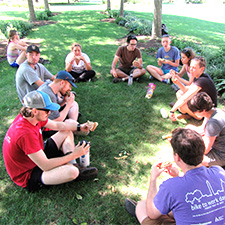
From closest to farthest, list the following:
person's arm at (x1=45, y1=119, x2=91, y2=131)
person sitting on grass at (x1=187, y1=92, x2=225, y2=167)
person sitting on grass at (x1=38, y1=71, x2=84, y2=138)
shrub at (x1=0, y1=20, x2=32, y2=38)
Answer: person sitting on grass at (x1=187, y1=92, x2=225, y2=167) < person's arm at (x1=45, y1=119, x2=91, y2=131) < person sitting on grass at (x1=38, y1=71, x2=84, y2=138) < shrub at (x1=0, y1=20, x2=32, y2=38)

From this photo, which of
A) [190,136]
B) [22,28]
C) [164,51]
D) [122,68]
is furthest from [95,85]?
[22,28]

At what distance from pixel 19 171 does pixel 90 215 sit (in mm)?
1104

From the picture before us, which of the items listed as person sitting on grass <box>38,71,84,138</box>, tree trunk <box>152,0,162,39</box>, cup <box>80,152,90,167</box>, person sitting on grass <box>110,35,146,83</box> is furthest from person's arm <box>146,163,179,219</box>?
tree trunk <box>152,0,162,39</box>

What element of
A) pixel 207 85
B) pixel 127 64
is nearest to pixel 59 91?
pixel 207 85

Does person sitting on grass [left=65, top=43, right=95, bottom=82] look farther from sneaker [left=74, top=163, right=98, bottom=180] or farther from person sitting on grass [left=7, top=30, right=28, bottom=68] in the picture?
sneaker [left=74, top=163, right=98, bottom=180]

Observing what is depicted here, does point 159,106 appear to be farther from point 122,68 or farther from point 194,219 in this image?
point 194,219

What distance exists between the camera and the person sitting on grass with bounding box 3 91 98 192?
219 centimetres

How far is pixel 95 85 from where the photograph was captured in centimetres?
578

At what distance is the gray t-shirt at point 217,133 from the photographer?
262cm

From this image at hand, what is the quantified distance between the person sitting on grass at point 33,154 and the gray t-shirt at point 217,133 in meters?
1.80

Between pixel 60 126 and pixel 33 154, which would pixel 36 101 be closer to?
pixel 33 154

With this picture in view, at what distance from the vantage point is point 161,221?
1.96 meters

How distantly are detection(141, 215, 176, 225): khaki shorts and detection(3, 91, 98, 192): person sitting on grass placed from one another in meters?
1.10

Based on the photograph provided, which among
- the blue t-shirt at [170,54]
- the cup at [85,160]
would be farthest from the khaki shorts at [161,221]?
the blue t-shirt at [170,54]
